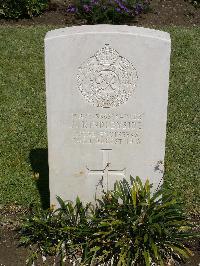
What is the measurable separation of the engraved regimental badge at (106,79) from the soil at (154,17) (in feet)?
20.8

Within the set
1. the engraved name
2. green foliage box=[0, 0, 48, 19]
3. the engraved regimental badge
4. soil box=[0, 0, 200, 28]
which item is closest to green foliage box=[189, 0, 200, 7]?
soil box=[0, 0, 200, 28]

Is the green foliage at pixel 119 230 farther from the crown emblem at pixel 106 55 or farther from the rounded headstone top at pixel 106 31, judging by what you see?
the rounded headstone top at pixel 106 31

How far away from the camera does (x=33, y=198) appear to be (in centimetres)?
591

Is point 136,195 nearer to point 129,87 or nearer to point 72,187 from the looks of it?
point 72,187

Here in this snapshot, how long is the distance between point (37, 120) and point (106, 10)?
3.93m

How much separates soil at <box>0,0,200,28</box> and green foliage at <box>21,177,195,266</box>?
6.33 m

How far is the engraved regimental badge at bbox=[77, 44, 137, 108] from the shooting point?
4590 millimetres

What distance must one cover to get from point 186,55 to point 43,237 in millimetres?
5217

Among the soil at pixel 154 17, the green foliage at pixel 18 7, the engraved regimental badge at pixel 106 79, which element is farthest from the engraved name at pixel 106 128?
the green foliage at pixel 18 7

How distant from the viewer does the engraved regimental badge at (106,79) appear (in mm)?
4590

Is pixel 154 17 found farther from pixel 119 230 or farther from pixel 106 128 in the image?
pixel 119 230

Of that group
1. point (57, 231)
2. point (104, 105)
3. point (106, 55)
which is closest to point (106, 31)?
point (106, 55)

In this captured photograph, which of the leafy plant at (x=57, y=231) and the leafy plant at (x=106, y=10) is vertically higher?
the leafy plant at (x=106, y=10)

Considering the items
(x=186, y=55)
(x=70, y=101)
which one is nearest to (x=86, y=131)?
(x=70, y=101)
